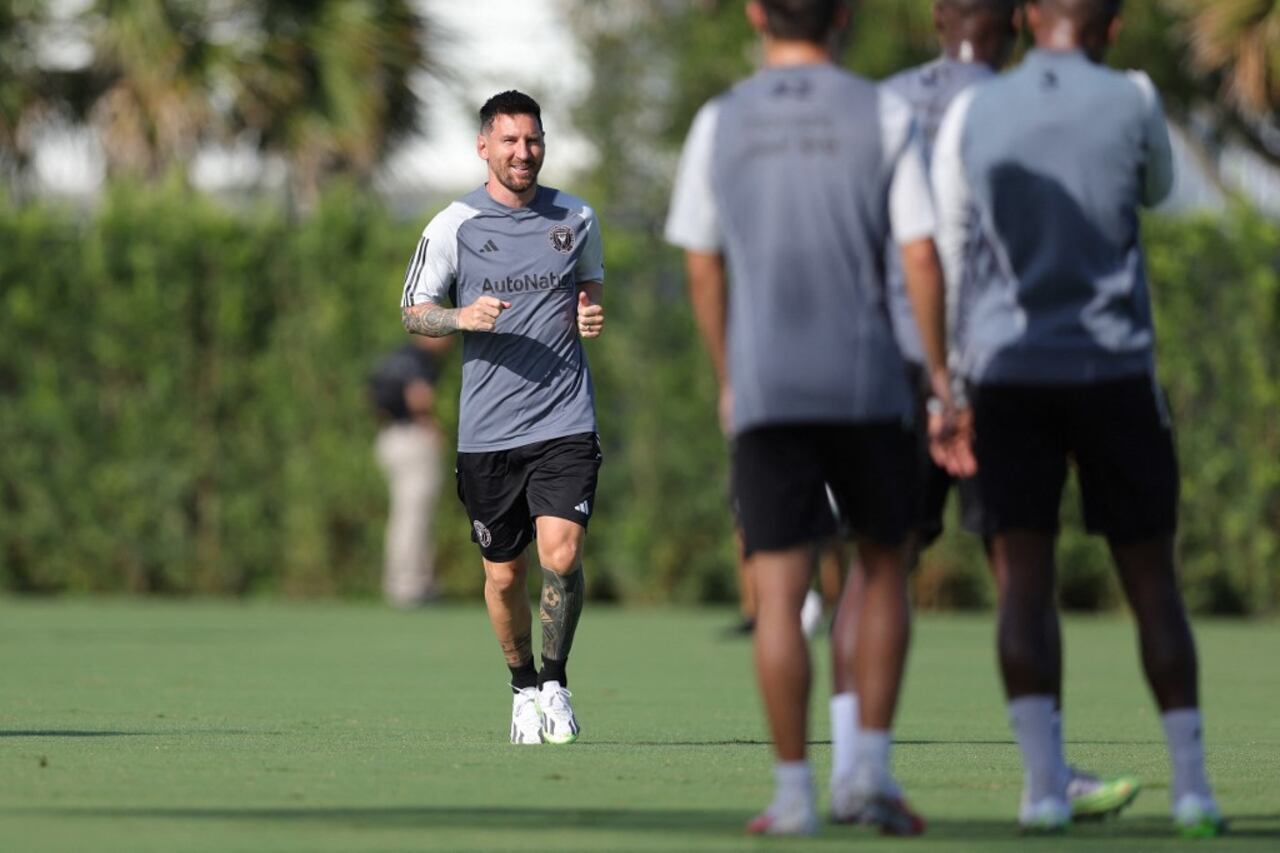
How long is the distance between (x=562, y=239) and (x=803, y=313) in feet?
11.0

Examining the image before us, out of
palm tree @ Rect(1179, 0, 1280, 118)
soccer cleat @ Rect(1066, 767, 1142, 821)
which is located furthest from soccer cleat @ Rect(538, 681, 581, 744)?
palm tree @ Rect(1179, 0, 1280, 118)

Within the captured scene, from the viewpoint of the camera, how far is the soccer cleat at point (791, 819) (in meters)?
6.10

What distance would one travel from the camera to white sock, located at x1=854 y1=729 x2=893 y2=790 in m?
6.23

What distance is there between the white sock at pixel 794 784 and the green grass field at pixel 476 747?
4.8 inches

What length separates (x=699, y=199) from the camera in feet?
20.5

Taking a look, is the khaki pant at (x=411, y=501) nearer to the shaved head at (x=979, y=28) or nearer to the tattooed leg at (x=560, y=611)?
the tattooed leg at (x=560, y=611)

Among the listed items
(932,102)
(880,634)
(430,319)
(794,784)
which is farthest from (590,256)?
(794,784)

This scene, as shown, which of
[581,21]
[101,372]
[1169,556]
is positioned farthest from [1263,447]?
[581,21]

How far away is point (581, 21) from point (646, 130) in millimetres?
2417

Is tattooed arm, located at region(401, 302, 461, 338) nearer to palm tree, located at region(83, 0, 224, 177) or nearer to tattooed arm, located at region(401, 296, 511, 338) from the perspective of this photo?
tattooed arm, located at region(401, 296, 511, 338)

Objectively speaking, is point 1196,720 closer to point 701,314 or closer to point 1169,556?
point 1169,556

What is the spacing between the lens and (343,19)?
24.6 m

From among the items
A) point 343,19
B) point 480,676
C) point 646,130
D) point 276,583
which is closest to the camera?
point 480,676

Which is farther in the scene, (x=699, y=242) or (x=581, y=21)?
(x=581, y=21)
